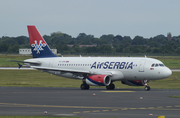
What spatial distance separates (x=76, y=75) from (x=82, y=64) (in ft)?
6.34

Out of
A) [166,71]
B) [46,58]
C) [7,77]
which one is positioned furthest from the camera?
[7,77]

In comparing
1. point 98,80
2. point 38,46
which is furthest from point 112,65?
point 38,46

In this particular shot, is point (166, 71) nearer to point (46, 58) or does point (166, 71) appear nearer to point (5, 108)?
point (46, 58)

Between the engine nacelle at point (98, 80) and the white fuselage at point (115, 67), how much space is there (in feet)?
2.54

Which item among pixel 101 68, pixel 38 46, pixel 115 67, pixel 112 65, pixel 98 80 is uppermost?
pixel 38 46

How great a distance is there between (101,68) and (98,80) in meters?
3.08

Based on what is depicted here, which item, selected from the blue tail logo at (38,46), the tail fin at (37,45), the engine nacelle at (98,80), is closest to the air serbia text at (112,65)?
the engine nacelle at (98,80)

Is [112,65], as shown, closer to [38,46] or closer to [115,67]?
[115,67]

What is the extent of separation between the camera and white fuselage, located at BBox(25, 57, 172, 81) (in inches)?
1917

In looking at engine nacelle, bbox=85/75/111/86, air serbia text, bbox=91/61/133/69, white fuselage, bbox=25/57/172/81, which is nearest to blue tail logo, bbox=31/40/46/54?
white fuselage, bbox=25/57/172/81

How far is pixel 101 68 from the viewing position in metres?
52.1

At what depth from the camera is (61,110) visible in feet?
90.1

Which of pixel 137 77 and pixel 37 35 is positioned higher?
pixel 37 35

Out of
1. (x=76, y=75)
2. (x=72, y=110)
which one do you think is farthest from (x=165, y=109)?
(x=76, y=75)
